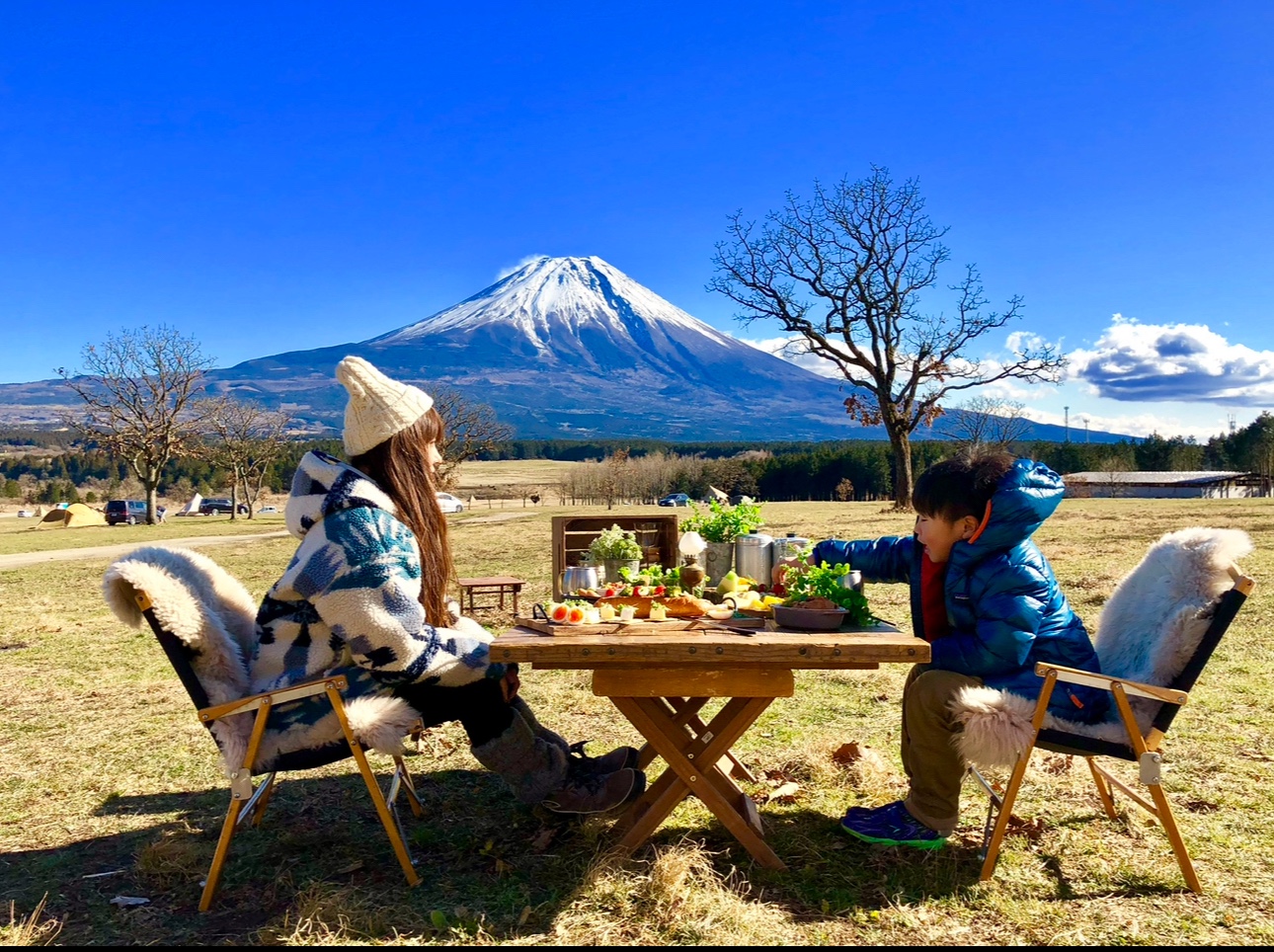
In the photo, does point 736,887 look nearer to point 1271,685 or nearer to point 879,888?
point 879,888

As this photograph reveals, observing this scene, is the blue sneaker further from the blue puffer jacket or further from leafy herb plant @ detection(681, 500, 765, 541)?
leafy herb plant @ detection(681, 500, 765, 541)

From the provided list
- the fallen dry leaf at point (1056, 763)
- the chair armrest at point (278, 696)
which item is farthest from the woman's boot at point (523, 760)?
the fallen dry leaf at point (1056, 763)

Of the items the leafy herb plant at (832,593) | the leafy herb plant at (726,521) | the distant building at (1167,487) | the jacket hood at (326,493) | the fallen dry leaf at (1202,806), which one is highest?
the jacket hood at (326,493)

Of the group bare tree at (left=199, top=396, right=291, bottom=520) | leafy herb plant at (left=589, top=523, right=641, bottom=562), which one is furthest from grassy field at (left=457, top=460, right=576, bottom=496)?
leafy herb plant at (left=589, top=523, right=641, bottom=562)

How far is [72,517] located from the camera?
136 ft

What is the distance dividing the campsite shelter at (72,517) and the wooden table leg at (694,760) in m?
43.8

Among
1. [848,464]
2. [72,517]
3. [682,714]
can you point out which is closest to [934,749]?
[682,714]

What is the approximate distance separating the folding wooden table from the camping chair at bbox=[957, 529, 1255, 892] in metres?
0.57

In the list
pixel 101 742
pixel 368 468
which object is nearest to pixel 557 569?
pixel 368 468

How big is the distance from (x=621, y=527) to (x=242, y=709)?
2.66 metres

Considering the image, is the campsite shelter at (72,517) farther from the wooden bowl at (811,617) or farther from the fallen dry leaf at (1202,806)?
the fallen dry leaf at (1202,806)

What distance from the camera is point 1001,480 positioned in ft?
10.5

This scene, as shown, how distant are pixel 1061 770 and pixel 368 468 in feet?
11.0

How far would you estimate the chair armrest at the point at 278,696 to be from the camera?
303 cm
